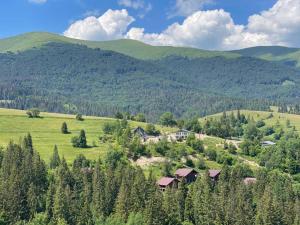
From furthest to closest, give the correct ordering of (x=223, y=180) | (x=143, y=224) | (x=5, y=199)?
1. (x=223, y=180)
2. (x=5, y=199)
3. (x=143, y=224)

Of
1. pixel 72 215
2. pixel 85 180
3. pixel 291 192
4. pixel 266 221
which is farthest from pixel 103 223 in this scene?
pixel 291 192

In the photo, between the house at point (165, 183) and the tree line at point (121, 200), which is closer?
the tree line at point (121, 200)

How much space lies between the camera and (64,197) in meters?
120

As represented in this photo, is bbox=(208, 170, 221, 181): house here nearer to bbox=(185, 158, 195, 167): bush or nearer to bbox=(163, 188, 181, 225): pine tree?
bbox=(185, 158, 195, 167): bush

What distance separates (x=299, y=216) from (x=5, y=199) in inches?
3151

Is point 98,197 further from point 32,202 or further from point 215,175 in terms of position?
point 215,175

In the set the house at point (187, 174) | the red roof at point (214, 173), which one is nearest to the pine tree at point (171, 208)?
the house at point (187, 174)

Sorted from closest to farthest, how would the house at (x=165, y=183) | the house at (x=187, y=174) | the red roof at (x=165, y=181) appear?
1. the house at (x=165, y=183)
2. the red roof at (x=165, y=181)
3. the house at (x=187, y=174)

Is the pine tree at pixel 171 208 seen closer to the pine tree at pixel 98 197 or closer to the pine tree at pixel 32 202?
the pine tree at pixel 98 197

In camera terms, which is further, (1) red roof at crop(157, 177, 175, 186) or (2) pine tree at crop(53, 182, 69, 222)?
(1) red roof at crop(157, 177, 175, 186)

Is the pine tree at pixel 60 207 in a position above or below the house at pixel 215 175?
above

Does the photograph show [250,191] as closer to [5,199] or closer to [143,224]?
[143,224]

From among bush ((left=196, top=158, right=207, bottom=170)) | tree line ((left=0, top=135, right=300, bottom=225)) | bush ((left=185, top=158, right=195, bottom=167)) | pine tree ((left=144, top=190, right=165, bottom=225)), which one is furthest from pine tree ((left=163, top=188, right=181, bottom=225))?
bush ((left=196, top=158, right=207, bottom=170))

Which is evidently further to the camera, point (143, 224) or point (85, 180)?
point (85, 180)
